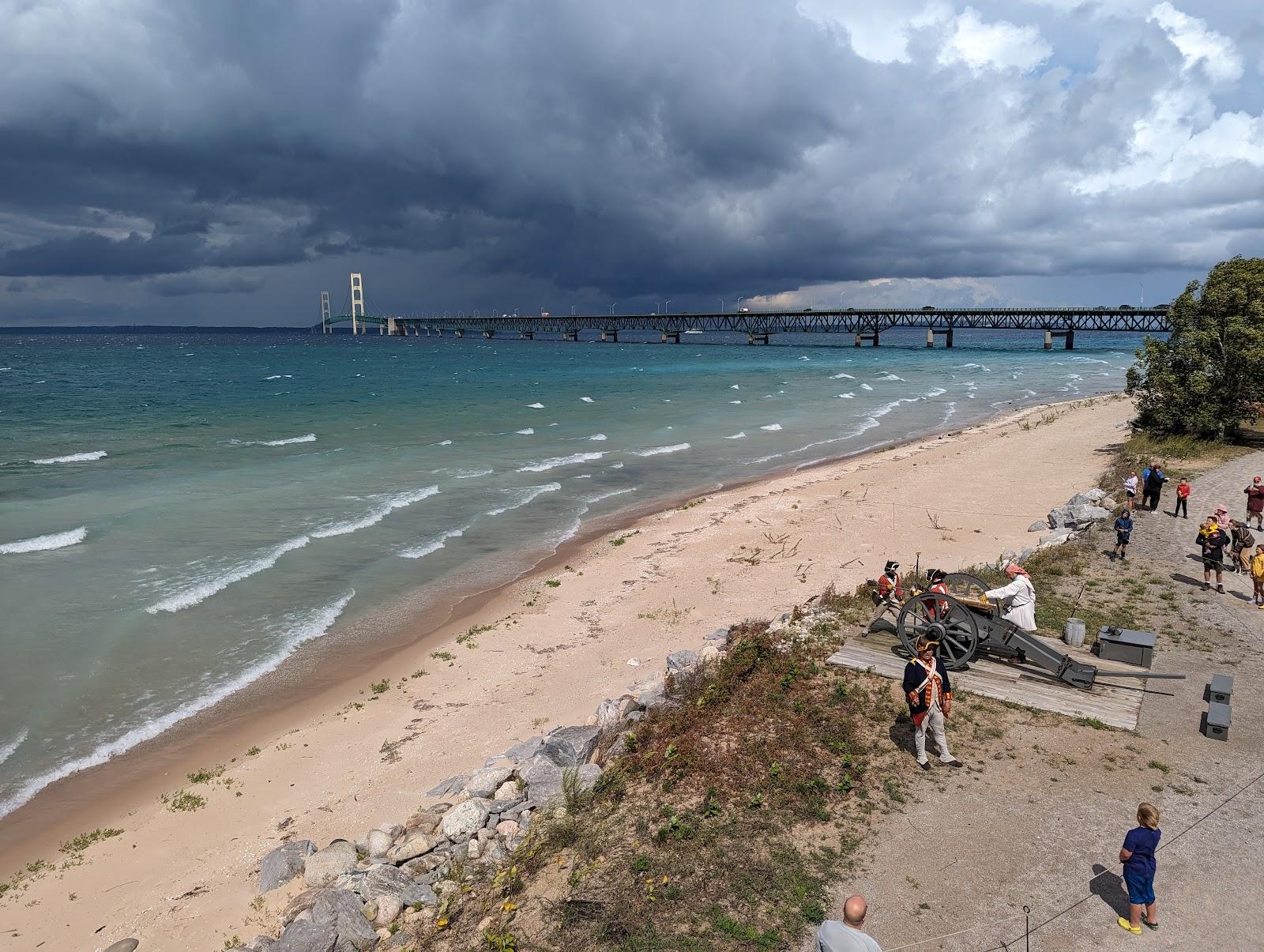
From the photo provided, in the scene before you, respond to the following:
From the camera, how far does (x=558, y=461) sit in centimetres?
3869

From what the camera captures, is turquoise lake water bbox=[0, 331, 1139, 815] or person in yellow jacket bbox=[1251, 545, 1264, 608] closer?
person in yellow jacket bbox=[1251, 545, 1264, 608]

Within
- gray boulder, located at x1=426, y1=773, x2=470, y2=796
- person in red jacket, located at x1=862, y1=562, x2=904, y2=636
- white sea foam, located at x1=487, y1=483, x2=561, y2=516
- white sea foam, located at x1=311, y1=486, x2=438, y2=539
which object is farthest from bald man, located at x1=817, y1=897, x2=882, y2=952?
white sea foam, located at x1=487, y1=483, x2=561, y2=516

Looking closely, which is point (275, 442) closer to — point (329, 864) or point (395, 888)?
point (329, 864)

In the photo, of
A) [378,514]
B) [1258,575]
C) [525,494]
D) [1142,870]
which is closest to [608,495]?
[525,494]

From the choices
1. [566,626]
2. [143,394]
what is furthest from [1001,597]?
[143,394]

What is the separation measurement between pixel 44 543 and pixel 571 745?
22281 mm

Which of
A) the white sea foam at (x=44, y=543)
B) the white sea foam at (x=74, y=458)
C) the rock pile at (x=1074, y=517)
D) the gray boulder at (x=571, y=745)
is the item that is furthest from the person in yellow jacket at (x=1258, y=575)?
the white sea foam at (x=74, y=458)

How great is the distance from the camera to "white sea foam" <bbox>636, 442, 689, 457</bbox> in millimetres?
40906

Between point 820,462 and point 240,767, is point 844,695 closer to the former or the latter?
point 240,767

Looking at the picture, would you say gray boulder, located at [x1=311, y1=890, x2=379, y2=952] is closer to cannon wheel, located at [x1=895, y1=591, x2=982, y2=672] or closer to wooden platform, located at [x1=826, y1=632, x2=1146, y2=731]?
wooden platform, located at [x1=826, y1=632, x2=1146, y2=731]

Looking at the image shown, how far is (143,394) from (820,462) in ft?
208

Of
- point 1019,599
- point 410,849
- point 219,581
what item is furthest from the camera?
point 219,581

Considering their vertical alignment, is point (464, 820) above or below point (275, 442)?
below

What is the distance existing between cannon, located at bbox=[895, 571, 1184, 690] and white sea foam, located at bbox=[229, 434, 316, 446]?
3947cm
